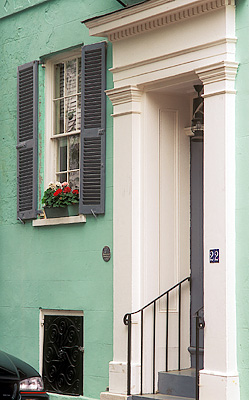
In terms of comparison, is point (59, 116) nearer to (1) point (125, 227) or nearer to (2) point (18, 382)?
(1) point (125, 227)

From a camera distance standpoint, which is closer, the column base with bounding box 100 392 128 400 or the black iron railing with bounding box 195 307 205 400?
the black iron railing with bounding box 195 307 205 400

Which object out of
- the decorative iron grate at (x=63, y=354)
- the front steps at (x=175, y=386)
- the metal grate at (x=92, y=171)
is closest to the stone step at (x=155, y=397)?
the front steps at (x=175, y=386)

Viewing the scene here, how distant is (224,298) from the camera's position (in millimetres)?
8273

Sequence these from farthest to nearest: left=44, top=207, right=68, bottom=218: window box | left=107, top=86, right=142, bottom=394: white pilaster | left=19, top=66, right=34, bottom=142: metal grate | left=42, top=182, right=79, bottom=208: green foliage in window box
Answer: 1. left=19, top=66, right=34, bottom=142: metal grate
2. left=44, top=207, right=68, bottom=218: window box
3. left=42, top=182, right=79, bottom=208: green foliage in window box
4. left=107, top=86, right=142, bottom=394: white pilaster

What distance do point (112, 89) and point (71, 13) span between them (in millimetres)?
1568

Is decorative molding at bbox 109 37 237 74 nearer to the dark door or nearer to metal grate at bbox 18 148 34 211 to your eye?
the dark door

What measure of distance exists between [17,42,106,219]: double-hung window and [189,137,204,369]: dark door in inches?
42.6

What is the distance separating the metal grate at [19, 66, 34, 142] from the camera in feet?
36.9

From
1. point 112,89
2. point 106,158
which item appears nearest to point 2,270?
point 106,158

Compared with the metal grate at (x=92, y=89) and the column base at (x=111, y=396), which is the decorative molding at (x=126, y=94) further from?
the column base at (x=111, y=396)

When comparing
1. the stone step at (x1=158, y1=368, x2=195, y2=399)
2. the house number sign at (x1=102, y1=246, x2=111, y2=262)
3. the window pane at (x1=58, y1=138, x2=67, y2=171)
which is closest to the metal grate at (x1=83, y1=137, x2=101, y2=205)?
the house number sign at (x1=102, y1=246, x2=111, y2=262)

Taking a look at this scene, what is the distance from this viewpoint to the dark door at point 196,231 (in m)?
9.54

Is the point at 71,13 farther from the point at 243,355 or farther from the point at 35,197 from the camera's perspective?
the point at 243,355

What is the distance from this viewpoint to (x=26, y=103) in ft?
37.2
